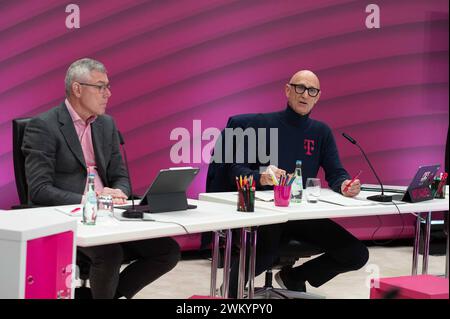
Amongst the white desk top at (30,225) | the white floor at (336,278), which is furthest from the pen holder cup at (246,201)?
the white floor at (336,278)

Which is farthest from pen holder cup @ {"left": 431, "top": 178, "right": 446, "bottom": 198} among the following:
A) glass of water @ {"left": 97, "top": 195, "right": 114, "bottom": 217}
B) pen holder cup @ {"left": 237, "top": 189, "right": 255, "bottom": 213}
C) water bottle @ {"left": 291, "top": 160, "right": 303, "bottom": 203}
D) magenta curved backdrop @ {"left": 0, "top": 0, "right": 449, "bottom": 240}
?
glass of water @ {"left": 97, "top": 195, "right": 114, "bottom": 217}

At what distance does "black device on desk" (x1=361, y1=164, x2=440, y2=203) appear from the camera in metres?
4.01

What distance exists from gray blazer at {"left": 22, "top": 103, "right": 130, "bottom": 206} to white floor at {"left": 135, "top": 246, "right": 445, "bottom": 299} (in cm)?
103

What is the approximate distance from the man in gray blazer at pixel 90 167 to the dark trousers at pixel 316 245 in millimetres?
524

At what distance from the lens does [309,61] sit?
230 inches

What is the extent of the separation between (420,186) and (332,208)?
68 centimetres

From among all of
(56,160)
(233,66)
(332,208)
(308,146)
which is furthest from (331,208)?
(233,66)

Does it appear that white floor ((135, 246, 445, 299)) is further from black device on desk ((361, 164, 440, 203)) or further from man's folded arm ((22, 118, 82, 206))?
man's folded arm ((22, 118, 82, 206))

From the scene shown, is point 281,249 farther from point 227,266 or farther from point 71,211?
point 71,211

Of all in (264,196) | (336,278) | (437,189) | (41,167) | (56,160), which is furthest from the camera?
(336,278)

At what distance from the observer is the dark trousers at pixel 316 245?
157 inches

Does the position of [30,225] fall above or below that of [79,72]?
below

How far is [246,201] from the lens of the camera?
3.45 metres
